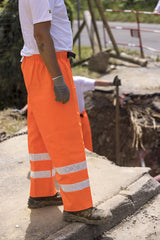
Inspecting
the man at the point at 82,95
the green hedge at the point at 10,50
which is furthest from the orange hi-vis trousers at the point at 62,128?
the green hedge at the point at 10,50

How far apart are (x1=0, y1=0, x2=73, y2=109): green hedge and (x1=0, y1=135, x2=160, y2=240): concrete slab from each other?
262 centimetres

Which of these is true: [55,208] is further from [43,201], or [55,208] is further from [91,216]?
[91,216]

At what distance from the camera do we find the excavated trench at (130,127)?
6.78 m

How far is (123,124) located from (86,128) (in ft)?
9.17

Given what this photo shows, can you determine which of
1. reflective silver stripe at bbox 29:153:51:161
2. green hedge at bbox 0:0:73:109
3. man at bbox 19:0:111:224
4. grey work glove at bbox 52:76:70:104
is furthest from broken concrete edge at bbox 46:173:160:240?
green hedge at bbox 0:0:73:109

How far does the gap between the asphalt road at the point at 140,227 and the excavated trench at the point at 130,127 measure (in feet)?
10.1

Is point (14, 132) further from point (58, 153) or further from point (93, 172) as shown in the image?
point (58, 153)

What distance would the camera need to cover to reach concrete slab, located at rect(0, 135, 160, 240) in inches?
119

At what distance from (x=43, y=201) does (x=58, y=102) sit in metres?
0.99

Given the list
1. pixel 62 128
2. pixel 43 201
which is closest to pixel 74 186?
pixel 62 128

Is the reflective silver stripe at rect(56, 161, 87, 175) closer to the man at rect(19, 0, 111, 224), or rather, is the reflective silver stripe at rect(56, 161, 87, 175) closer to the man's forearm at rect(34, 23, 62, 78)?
the man at rect(19, 0, 111, 224)

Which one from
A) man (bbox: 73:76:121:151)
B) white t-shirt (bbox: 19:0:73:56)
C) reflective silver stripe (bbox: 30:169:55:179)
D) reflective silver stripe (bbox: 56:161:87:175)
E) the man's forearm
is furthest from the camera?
man (bbox: 73:76:121:151)

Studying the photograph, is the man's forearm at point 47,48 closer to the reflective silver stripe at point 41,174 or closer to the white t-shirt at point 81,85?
the reflective silver stripe at point 41,174

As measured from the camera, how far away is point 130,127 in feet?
22.9
